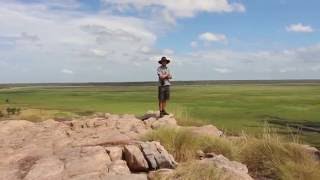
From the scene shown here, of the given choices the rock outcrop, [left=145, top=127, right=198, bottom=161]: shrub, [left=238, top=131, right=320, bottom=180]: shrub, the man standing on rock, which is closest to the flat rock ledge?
the rock outcrop

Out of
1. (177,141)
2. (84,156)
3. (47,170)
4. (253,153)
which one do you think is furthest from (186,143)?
(47,170)

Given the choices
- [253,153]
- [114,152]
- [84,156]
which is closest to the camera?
[84,156]

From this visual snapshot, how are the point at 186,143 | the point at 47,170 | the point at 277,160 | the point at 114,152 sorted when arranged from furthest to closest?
the point at 186,143
the point at 114,152
the point at 277,160
the point at 47,170

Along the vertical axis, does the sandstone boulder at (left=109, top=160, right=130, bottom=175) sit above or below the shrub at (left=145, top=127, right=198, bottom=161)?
below

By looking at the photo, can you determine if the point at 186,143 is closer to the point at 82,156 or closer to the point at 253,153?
the point at 253,153

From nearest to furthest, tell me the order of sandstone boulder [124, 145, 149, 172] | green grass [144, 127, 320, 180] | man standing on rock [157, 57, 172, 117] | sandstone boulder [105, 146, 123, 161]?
green grass [144, 127, 320, 180] → sandstone boulder [124, 145, 149, 172] → sandstone boulder [105, 146, 123, 161] → man standing on rock [157, 57, 172, 117]

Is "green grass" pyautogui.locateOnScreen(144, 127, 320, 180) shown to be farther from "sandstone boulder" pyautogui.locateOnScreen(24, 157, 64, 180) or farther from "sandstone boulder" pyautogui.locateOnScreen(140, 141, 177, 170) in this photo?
"sandstone boulder" pyautogui.locateOnScreen(24, 157, 64, 180)

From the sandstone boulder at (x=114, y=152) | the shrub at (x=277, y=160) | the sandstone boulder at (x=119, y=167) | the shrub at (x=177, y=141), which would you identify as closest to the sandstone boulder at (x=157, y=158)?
the sandstone boulder at (x=119, y=167)

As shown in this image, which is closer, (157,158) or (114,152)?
(157,158)

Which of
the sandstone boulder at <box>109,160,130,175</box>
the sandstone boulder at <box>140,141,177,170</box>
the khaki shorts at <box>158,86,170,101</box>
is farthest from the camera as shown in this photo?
the khaki shorts at <box>158,86,170,101</box>

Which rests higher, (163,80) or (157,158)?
(163,80)

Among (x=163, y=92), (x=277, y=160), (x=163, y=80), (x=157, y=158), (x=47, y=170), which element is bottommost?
(x=47, y=170)

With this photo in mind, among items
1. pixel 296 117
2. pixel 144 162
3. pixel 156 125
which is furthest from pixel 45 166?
pixel 296 117

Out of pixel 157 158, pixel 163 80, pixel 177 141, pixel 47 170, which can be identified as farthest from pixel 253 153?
pixel 163 80
